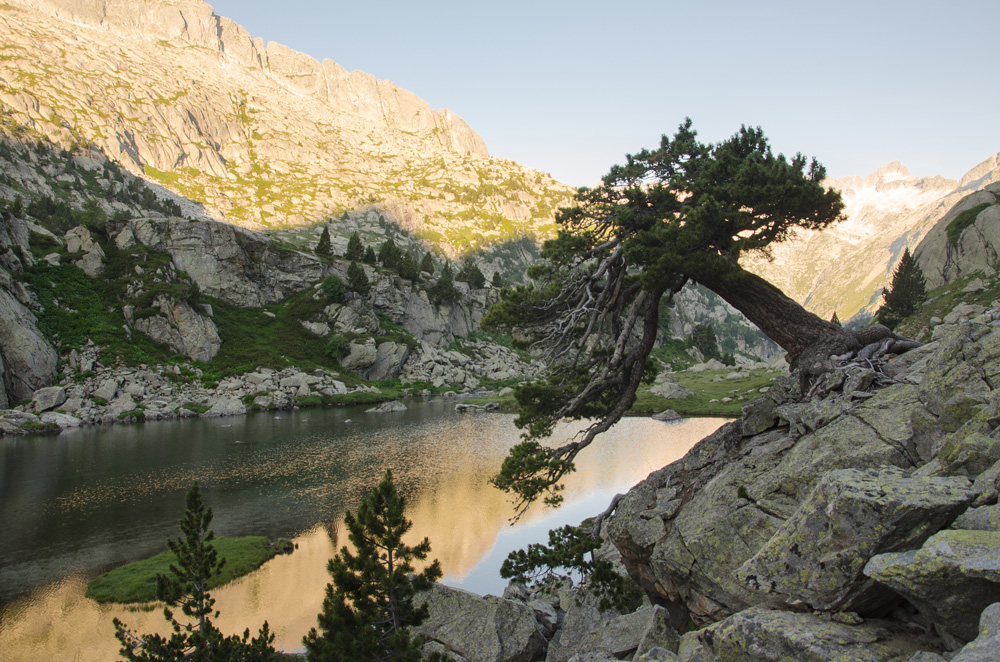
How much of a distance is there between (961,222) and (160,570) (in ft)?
282

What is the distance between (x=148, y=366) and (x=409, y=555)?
77.5 meters

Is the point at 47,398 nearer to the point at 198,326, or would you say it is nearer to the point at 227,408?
the point at 227,408

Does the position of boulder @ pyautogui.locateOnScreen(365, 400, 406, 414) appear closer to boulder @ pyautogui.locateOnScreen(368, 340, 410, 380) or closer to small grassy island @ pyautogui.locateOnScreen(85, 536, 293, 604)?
boulder @ pyautogui.locateOnScreen(368, 340, 410, 380)

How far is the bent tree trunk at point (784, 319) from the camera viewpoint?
18319mm

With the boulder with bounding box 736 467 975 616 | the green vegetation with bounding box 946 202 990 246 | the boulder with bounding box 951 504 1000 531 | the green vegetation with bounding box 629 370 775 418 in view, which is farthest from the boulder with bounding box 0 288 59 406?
the green vegetation with bounding box 946 202 990 246

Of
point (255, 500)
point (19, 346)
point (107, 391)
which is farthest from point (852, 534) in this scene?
point (19, 346)

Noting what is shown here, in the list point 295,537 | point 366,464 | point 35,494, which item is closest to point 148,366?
point 35,494

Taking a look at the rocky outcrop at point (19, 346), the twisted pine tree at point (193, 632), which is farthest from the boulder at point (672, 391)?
the rocky outcrop at point (19, 346)

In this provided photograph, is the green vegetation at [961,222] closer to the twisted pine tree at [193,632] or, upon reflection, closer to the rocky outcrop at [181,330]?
the twisted pine tree at [193,632]

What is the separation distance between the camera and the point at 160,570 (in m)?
23.4

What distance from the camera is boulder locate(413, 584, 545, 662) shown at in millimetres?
14641

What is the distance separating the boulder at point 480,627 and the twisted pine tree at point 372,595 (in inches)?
53.9

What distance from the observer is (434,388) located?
331 ft

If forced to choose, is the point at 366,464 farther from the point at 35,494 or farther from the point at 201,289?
the point at 201,289
